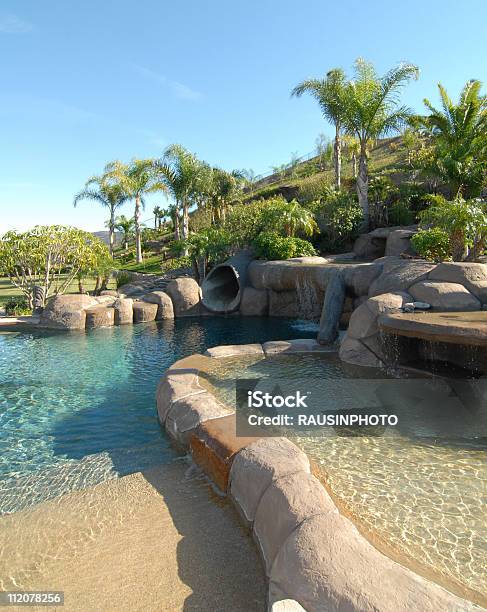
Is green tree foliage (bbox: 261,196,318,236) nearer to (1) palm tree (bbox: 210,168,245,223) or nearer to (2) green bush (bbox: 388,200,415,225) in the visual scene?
(2) green bush (bbox: 388,200,415,225)

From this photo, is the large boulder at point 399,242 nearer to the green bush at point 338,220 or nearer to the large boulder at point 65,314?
the green bush at point 338,220

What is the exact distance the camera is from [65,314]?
49.7 feet

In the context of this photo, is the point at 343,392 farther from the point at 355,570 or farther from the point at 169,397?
the point at 355,570

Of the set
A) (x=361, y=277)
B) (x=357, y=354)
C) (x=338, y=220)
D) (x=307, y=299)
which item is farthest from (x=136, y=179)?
(x=357, y=354)

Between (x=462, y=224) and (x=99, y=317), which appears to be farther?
(x=99, y=317)

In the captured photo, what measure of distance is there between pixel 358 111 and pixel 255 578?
21.1 meters

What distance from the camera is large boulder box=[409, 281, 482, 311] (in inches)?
301

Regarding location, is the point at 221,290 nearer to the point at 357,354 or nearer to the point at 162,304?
the point at 162,304

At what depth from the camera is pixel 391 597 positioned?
8.18ft

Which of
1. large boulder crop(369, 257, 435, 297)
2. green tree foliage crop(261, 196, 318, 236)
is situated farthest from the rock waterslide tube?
large boulder crop(369, 257, 435, 297)

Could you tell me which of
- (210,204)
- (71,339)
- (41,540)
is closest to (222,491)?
(41,540)

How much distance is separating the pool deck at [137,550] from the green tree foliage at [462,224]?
8.75 metres

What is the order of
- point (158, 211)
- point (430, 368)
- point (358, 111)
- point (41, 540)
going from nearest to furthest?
point (41, 540)
point (430, 368)
point (358, 111)
point (158, 211)

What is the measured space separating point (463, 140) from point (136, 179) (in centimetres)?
2266
